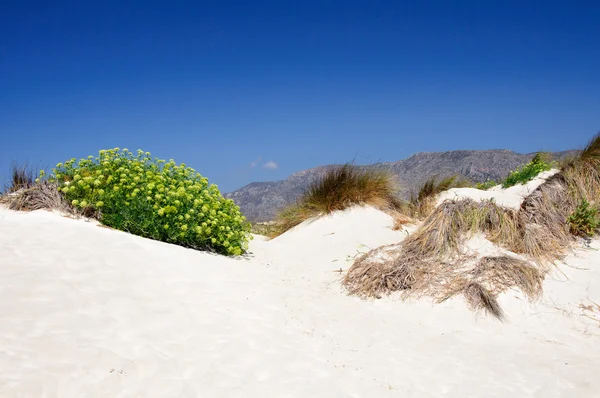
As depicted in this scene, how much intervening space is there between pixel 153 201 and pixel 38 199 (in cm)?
216

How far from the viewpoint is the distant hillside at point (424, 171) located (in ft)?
61.0

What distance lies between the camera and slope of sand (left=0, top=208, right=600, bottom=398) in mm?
3395

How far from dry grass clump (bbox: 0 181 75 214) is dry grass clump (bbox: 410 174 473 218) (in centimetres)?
685

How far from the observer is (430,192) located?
34.4 feet

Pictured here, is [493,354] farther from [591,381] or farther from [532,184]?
[532,184]

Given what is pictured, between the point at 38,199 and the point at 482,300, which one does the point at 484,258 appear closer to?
the point at 482,300

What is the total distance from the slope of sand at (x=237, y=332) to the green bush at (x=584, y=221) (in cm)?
64

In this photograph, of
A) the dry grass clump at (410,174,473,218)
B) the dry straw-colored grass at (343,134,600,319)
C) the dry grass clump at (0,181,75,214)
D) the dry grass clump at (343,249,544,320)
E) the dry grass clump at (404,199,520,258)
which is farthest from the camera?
the dry grass clump at (410,174,473,218)

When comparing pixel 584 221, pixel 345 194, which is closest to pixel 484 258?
pixel 584 221

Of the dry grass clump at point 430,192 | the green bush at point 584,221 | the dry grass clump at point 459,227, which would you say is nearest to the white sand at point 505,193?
the dry grass clump at point 430,192

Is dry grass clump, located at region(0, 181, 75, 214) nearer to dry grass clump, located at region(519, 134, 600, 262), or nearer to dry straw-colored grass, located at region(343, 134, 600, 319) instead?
dry straw-colored grass, located at region(343, 134, 600, 319)

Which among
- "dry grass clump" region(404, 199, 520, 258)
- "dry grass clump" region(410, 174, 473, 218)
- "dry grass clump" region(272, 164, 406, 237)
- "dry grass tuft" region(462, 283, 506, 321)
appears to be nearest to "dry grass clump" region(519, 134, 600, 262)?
"dry grass clump" region(404, 199, 520, 258)

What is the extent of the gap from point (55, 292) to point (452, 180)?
9.17 m

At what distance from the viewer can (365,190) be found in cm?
951
